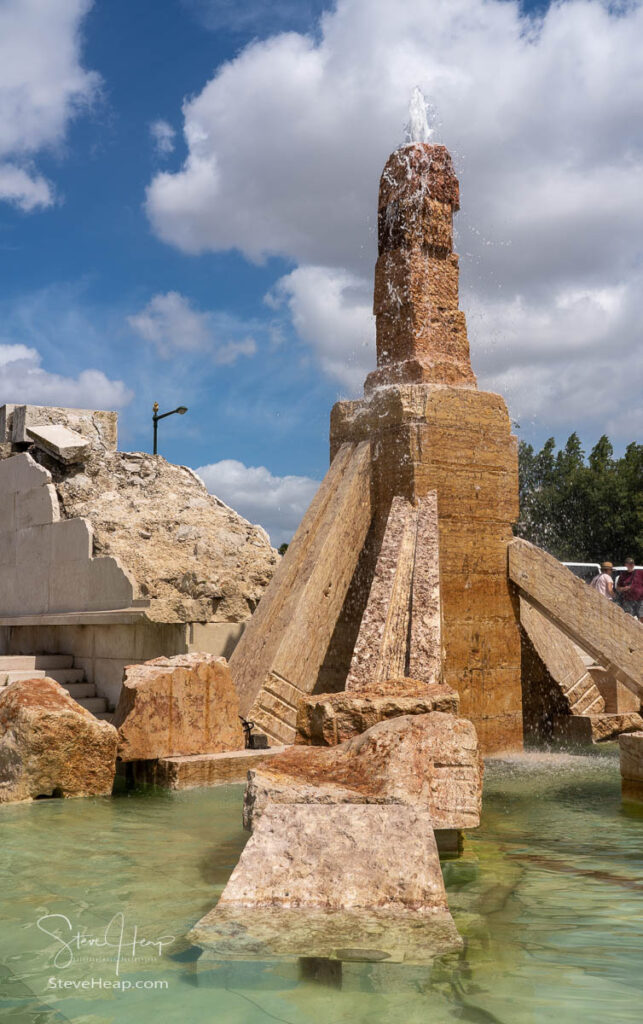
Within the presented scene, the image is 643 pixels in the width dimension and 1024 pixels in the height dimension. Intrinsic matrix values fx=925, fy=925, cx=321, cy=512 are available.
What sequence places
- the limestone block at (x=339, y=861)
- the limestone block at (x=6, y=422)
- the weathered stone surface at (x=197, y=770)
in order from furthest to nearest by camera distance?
the limestone block at (x=6, y=422) < the weathered stone surface at (x=197, y=770) < the limestone block at (x=339, y=861)

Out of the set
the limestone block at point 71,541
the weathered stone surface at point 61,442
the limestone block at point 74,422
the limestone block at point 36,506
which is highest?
→ the limestone block at point 74,422

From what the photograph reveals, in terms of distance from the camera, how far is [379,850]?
3104 mm

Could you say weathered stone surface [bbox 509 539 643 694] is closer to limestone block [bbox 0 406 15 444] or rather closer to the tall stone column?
the tall stone column

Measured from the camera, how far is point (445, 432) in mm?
7059

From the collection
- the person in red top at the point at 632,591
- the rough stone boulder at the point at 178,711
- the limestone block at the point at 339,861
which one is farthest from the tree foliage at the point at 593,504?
the limestone block at the point at 339,861

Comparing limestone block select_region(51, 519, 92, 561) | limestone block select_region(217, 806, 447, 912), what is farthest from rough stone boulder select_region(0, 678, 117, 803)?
Result: limestone block select_region(51, 519, 92, 561)

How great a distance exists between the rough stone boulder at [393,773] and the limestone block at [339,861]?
0.81 ft

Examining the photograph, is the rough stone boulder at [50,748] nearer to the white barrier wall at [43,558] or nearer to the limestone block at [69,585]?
the white barrier wall at [43,558]

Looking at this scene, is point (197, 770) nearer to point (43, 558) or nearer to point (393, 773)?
point (393, 773)

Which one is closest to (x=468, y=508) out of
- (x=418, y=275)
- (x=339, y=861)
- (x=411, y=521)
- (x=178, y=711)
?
(x=411, y=521)

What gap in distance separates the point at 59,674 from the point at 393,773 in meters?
5.20

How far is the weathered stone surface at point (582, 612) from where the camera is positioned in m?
6.80

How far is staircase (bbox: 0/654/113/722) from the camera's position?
790 centimetres

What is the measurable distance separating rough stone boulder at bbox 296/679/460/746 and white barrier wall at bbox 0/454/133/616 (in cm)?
333
